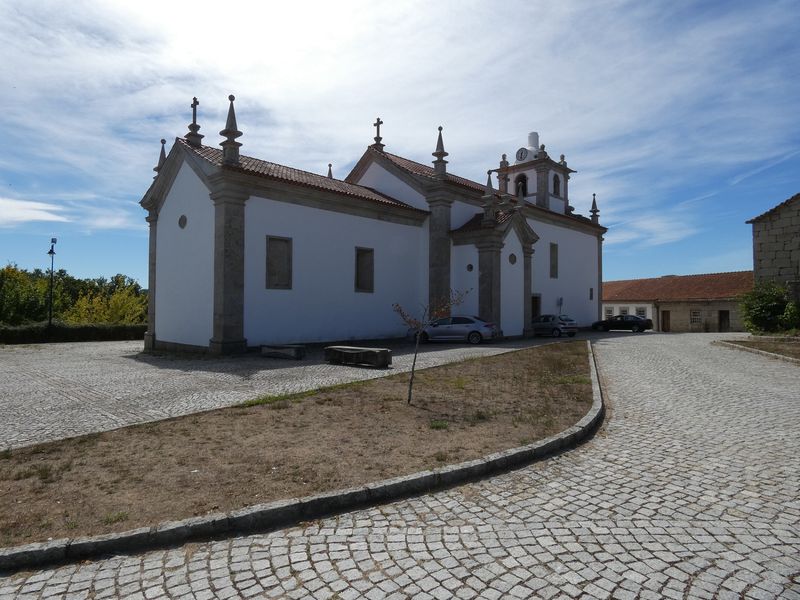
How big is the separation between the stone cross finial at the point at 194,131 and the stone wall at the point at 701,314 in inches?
1556

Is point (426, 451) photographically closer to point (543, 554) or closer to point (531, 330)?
point (543, 554)

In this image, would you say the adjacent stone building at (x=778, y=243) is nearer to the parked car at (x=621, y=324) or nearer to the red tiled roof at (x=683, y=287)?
the parked car at (x=621, y=324)

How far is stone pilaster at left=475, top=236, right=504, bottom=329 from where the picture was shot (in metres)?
23.0

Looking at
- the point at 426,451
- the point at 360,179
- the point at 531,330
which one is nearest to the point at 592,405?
the point at 426,451

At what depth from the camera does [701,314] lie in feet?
140

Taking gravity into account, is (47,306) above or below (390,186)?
below

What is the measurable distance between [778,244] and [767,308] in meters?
3.71

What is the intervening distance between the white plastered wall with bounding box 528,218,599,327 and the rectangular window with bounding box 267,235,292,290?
15.2 meters

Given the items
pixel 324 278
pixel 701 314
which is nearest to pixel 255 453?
pixel 324 278

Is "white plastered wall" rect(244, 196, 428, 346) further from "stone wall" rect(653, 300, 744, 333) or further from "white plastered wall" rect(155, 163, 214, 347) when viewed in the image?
"stone wall" rect(653, 300, 744, 333)

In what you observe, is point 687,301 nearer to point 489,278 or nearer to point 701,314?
point 701,314

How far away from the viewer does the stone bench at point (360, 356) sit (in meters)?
12.8

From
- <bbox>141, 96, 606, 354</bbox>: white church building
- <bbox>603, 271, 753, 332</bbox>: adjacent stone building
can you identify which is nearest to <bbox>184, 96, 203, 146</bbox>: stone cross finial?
<bbox>141, 96, 606, 354</bbox>: white church building

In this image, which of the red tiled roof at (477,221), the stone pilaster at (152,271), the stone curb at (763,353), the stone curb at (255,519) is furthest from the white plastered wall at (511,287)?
the stone curb at (255,519)
